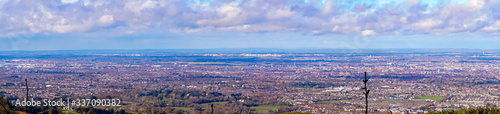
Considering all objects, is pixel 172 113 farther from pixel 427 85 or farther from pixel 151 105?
pixel 427 85

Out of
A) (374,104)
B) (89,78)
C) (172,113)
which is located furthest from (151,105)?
(89,78)

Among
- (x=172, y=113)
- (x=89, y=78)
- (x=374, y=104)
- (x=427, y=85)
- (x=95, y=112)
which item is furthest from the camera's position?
(x=89, y=78)

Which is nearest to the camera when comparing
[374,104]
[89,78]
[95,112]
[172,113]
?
[95,112]

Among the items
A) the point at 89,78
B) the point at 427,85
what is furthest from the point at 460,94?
the point at 89,78

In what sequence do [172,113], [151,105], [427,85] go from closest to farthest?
[172,113]
[151,105]
[427,85]

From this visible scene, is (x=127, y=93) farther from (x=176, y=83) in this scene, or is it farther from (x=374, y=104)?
(x=374, y=104)

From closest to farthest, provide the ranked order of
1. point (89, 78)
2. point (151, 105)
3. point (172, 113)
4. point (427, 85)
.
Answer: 1. point (172, 113)
2. point (151, 105)
3. point (427, 85)
4. point (89, 78)

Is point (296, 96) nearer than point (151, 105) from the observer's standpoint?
No

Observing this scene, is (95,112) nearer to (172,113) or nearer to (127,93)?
(172,113)

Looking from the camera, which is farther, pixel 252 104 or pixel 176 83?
pixel 176 83
